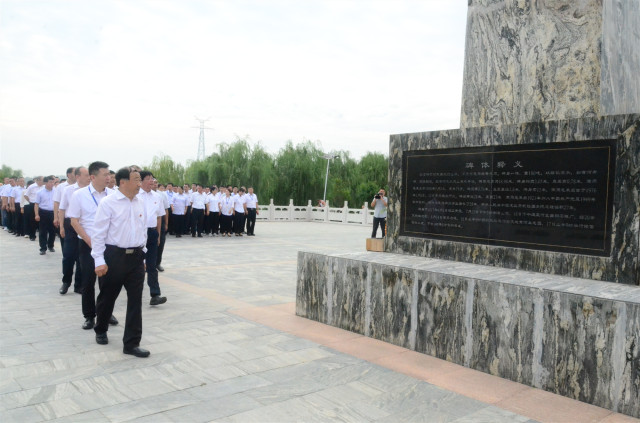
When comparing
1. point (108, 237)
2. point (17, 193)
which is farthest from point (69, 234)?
point (17, 193)

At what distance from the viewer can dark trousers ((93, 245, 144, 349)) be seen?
4023mm

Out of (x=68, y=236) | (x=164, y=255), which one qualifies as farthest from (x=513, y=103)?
(x=164, y=255)

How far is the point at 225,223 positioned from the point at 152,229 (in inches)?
419

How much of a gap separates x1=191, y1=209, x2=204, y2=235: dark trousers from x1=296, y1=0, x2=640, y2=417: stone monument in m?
11.1

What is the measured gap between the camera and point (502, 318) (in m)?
3.65

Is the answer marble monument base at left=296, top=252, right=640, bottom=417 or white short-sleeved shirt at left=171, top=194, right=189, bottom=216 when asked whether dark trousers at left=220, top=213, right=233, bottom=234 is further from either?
marble monument base at left=296, top=252, right=640, bottom=417

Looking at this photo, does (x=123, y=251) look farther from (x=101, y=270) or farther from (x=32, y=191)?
(x=32, y=191)

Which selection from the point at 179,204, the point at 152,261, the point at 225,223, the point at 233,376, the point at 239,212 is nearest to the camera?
the point at 233,376

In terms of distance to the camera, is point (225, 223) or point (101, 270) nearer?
point (101, 270)

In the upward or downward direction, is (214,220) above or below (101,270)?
below

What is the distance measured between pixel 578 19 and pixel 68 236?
19.7ft

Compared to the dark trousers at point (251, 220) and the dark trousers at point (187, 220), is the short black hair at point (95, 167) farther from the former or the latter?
the dark trousers at point (251, 220)

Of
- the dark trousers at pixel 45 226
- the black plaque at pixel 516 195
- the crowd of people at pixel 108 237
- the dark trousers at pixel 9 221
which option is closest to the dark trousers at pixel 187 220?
the dark trousers at pixel 9 221

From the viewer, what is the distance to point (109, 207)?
4059 millimetres
